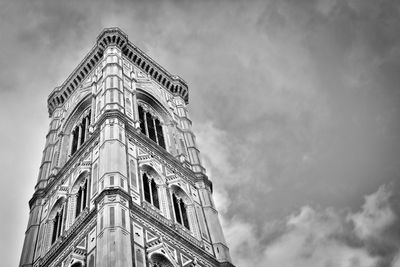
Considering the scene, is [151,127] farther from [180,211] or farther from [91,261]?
[91,261]

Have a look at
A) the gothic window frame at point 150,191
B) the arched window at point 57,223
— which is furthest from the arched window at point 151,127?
the arched window at point 57,223

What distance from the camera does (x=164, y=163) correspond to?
2905 cm

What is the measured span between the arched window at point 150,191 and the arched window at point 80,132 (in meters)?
6.26

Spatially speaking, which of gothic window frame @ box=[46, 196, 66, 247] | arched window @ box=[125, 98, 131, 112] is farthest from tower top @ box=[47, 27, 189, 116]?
gothic window frame @ box=[46, 196, 66, 247]

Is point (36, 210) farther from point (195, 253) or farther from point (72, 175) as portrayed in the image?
point (195, 253)

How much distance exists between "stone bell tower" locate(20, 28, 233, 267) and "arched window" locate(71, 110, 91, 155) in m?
0.09

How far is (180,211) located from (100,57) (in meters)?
15.8

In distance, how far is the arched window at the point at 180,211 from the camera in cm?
2606

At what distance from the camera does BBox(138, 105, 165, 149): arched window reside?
104 feet

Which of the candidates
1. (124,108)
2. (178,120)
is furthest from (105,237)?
(178,120)

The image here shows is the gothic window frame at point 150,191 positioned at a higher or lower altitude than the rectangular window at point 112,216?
higher

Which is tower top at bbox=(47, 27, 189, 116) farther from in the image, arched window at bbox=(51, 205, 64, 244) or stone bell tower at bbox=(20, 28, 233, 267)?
arched window at bbox=(51, 205, 64, 244)

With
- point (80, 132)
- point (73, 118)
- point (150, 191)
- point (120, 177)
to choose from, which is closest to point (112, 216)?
point (120, 177)

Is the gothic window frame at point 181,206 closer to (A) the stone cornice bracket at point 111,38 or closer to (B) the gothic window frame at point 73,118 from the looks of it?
(B) the gothic window frame at point 73,118
